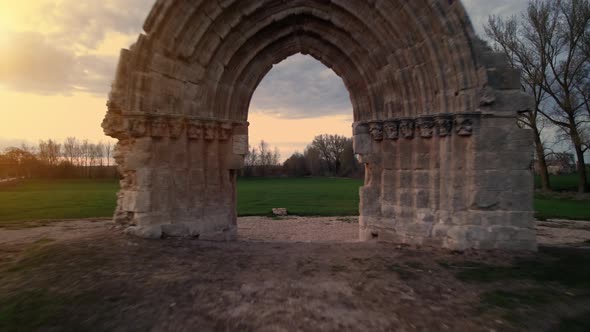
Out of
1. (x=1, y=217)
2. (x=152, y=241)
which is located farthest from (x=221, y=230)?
(x=1, y=217)

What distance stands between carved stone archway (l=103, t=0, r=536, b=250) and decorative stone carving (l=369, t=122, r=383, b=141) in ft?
0.08

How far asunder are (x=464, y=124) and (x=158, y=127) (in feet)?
16.8

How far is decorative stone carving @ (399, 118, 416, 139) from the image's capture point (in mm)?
5762

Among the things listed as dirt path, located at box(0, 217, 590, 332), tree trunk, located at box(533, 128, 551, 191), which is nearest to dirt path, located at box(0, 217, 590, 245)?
dirt path, located at box(0, 217, 590, 332)

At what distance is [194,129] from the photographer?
5.95 meters

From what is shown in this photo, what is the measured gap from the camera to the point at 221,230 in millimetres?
6324

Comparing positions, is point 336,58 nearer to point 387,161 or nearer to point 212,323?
point 387,161

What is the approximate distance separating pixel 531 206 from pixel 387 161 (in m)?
2.34

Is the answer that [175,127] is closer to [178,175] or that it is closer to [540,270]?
[178,175]

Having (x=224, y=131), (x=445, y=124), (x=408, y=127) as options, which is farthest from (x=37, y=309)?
(x=445, y=124)

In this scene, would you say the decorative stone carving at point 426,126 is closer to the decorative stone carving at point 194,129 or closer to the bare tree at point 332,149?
the decorative stone carving at point 194,129

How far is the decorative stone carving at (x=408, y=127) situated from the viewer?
576cm

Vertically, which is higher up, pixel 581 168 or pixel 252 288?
pixel 581 168

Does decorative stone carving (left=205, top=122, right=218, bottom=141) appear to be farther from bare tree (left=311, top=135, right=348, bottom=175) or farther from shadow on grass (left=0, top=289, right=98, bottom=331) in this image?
bare tree (left=311, top=135, right=348, bottom=175)
